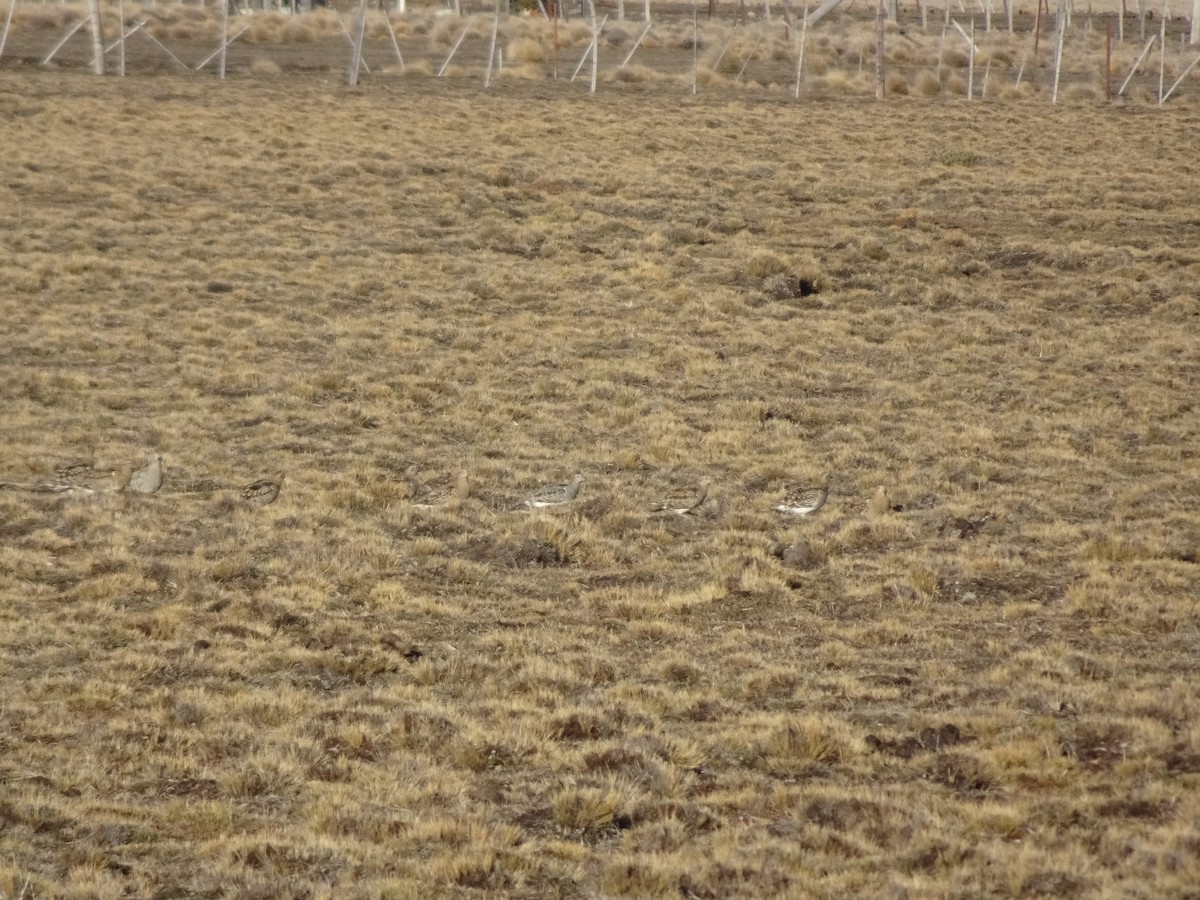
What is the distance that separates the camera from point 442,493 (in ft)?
43.5

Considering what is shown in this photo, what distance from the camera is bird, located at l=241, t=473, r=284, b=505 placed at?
12875mm

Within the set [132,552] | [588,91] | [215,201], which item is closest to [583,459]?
[132,552]

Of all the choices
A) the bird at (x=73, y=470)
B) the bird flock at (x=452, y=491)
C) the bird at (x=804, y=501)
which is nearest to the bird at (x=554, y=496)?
the bird flock at (x=452, y=491)

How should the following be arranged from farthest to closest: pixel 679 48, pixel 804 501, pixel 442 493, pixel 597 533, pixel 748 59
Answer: pixel 679 48 → pixel 748 59 → pixel 442 493 → pixel 804 501 → pixel 597 533

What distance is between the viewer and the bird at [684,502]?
41.8 ft

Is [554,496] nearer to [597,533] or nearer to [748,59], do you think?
[597,533]

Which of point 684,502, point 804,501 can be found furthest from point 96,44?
point 804,501

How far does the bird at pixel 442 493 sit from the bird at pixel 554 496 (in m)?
0.59

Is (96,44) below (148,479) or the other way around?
the other way around

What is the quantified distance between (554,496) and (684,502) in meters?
1.14

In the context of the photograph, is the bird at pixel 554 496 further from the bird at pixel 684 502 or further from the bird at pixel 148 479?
the bird at pixel 148 479

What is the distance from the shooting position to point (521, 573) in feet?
37.1

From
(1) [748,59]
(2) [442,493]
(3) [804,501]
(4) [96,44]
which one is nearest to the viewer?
(3) [804,501]

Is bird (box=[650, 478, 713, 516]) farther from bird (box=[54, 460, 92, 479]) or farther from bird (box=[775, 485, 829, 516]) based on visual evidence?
bird (box=[54, 460, 92, 479])
